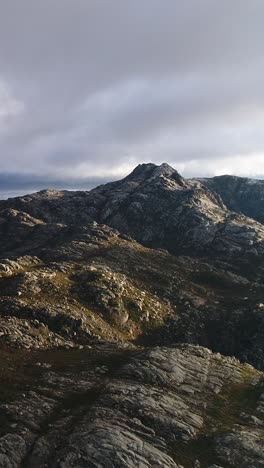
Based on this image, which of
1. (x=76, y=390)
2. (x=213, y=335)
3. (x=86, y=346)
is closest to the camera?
(x=76, y=390)

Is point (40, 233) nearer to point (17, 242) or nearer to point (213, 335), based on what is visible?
point (17, 242)

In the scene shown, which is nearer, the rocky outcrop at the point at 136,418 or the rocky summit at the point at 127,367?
the rocky outcrop at the point at 136,418

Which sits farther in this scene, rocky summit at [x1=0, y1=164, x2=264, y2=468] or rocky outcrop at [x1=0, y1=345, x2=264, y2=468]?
rocky summit at [x1=0, y1=164, x2=264, y2=468]

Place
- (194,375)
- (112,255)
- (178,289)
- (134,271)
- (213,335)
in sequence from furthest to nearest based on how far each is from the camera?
(112,255), (134,271), (178,289), (213,335), (194,375)

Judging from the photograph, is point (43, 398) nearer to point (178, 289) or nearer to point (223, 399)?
point (223, 399)

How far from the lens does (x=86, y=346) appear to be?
6762 cm

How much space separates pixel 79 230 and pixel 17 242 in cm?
3480

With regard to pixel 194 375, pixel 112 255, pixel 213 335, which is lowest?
pixel 213 335

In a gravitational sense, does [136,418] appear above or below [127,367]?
below

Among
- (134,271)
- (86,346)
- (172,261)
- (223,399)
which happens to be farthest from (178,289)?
(223,399)

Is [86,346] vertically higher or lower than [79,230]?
lower

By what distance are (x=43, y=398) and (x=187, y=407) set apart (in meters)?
15.4

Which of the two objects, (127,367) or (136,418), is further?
(127,367)

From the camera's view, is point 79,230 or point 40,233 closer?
point 79,230
